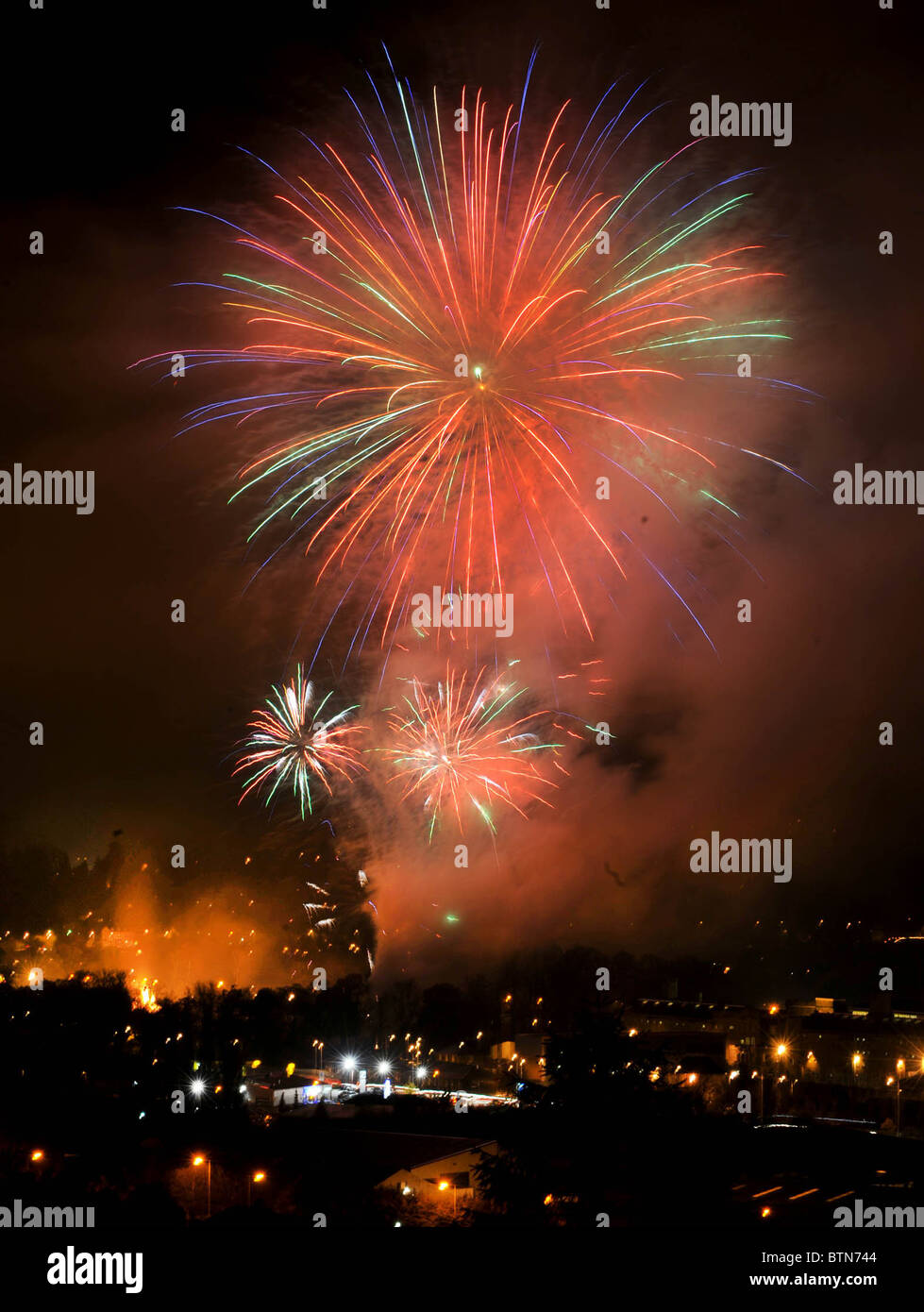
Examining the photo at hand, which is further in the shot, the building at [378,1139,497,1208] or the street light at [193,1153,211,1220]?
the street light at [193,1153,211,1220]

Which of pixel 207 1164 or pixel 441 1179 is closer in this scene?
pixel 441 1179

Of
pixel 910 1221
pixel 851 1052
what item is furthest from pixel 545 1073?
pixel 851 1052

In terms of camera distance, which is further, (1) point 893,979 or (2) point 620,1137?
(1) point 893,979

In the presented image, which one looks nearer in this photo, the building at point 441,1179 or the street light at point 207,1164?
the building at point 441,1179
